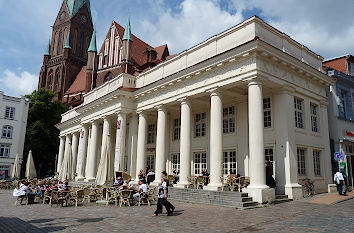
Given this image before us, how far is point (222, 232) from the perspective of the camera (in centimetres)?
680

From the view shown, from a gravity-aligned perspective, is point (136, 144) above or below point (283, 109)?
below

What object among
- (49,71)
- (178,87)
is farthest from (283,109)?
(49,71)

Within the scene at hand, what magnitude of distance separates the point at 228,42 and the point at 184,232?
432 inches

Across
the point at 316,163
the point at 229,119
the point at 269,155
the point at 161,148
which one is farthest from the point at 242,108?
the point at 161,148

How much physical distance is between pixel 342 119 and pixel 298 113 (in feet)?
16.4

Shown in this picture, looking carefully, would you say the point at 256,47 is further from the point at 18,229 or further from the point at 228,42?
the point at 18,229

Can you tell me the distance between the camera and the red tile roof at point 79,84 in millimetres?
54050

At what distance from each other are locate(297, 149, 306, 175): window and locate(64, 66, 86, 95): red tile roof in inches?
1768

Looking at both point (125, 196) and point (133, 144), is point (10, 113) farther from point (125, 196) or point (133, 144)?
point (125, 196)

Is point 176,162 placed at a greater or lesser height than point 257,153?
lesser

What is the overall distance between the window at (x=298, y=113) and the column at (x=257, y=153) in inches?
153

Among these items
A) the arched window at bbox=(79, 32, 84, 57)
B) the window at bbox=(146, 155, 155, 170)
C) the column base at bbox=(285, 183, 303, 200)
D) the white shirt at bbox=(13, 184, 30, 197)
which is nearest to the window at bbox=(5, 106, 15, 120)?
the window at bbox=(146, 155, 155, 170)

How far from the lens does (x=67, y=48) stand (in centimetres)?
6175

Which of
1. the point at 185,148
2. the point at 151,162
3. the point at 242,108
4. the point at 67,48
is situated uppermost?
the point at 67,48
